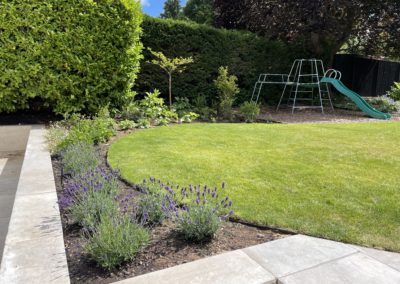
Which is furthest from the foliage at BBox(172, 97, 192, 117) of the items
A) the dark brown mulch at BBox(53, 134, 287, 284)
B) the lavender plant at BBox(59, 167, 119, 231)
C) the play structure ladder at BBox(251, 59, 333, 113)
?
the dark brown mulch at BBox(53, 134, 287, 284)

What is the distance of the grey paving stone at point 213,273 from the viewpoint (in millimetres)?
1795

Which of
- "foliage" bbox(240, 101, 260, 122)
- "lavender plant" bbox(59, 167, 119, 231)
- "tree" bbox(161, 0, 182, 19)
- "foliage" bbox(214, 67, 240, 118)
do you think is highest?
"tree" bbox(161, 0, 182, 19)

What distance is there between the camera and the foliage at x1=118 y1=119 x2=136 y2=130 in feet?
21.8

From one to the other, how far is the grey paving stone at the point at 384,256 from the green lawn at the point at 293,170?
10 cm

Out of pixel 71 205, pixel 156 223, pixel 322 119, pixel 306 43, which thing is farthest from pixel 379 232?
pixel 306 43

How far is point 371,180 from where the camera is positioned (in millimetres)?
3678

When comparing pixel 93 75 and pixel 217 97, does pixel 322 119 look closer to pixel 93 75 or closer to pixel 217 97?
pixel 217 97

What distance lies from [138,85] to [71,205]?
6.83 m

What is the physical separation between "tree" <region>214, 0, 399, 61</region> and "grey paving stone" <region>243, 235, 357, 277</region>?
377 inches

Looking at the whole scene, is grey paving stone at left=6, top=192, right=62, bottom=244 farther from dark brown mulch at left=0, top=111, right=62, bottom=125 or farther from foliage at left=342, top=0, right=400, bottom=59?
foliage at left=342, top=0, right=400, bottom=59

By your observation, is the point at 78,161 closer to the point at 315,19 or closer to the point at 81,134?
the point at 81,134

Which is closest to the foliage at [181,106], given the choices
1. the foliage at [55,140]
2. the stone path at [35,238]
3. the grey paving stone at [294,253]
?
the foliage at [55,140]

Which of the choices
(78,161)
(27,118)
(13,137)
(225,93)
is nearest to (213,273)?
(78,161)

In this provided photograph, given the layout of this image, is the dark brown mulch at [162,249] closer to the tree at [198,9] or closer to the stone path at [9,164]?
the stone path at [9,164]
